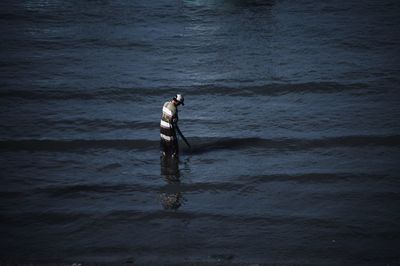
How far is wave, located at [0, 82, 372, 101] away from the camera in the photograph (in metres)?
17.6

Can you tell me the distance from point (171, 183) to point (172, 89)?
5.22 metres

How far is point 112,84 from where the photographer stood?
60.1 ft

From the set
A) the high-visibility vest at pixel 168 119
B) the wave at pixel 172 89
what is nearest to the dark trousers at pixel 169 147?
the high-visibility vest at pixel 168 119

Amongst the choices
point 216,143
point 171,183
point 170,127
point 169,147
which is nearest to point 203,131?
point 216,143

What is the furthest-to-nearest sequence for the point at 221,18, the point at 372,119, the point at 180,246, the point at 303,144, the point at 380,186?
the point at 221,18
the point at 372,119
the point at 303,144
the point at 380,186
the point at 180,246

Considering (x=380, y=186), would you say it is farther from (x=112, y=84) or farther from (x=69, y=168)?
(x=112, y=84)

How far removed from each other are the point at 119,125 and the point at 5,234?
17.2ft

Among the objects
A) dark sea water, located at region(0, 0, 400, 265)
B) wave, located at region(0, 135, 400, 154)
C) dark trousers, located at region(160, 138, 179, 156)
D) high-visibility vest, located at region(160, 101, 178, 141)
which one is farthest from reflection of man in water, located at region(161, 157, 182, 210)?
wave, located at region(0, 135, 400, 154)

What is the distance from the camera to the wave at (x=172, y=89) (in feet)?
57.9

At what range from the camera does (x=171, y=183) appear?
43.0ft

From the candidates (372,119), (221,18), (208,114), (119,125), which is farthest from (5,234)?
(221,18)

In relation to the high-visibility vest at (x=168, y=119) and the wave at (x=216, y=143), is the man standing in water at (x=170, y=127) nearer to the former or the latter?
the high-visibility vest at (x=168, y=119)

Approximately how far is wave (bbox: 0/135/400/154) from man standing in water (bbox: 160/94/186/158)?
2.77ft

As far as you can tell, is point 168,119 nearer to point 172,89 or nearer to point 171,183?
point 171,183
